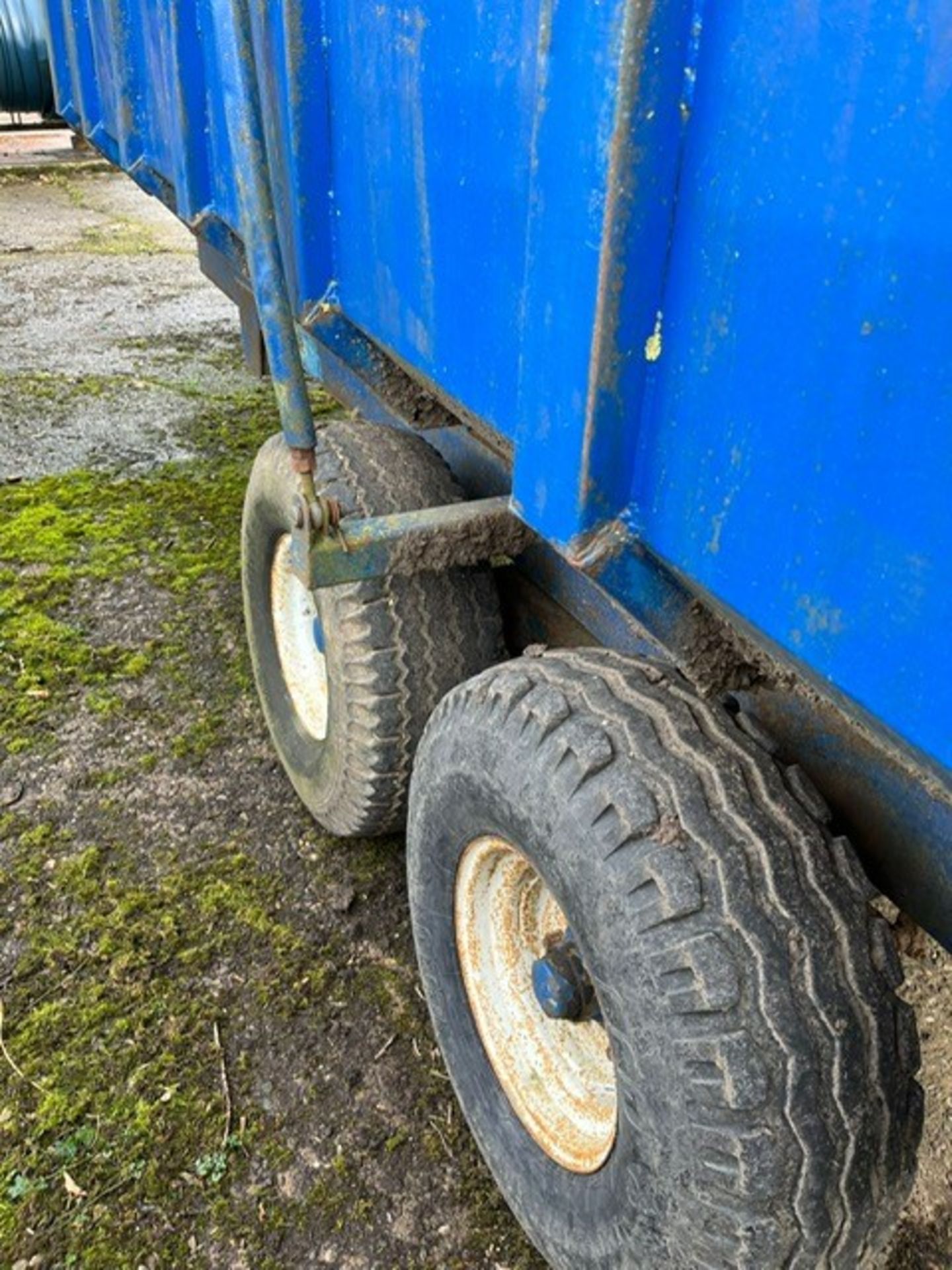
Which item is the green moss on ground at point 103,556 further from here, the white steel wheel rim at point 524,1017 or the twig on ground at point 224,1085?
the white steel wheel rim at point 524,1017

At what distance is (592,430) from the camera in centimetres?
134

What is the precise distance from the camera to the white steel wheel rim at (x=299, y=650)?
9.48 ft

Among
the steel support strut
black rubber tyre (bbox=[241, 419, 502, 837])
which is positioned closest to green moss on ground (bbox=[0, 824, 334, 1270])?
black rubber tyre (bbox=[241, 419, 502, 837])

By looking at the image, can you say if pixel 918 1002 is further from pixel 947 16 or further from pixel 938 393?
pixel 947 16

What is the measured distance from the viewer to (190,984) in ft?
8.16

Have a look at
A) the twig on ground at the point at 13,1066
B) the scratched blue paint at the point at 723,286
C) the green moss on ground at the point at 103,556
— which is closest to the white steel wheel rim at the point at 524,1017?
the scratched blue paint at the point at 723,286

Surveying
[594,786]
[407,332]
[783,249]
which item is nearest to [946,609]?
[783,249]

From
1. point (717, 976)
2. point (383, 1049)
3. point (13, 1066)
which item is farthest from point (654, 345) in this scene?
point (13, 1066)

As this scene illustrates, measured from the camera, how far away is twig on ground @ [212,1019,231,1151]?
2.19 meters

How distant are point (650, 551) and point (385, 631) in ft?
3.05

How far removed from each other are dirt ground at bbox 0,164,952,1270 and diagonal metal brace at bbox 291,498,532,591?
98 centimetres

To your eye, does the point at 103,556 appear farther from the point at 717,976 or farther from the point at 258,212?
the point at 717,976

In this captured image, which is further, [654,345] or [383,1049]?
[383,1049]

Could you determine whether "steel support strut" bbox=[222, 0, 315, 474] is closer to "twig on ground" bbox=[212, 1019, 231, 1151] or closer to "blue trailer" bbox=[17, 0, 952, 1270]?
"blue trailer" bbox=[17, 0, 952, 1270]
